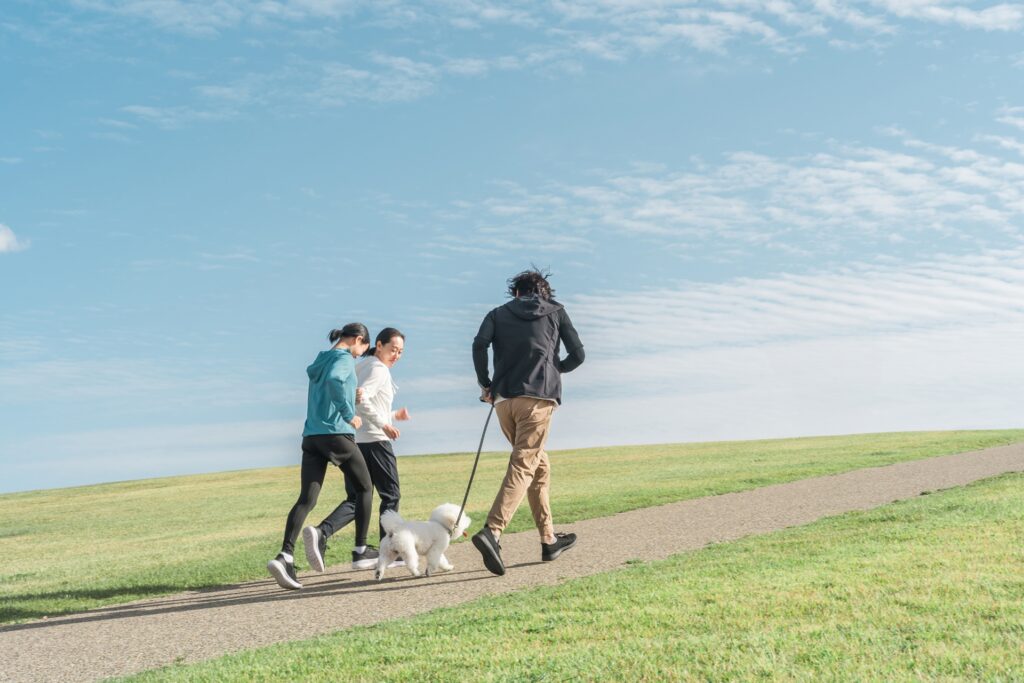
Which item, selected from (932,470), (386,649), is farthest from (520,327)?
(932,470)

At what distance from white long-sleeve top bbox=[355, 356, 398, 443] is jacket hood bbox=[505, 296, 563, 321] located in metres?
1.57

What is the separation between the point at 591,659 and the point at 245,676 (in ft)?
6.34

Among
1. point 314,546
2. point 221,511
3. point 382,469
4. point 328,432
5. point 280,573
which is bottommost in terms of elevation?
point 221,511

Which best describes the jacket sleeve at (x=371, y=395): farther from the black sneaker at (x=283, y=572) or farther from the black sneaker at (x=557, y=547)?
the black sneaker at (x=557, y=547)

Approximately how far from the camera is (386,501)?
9039 millimetres

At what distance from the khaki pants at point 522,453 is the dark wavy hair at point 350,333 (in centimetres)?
152

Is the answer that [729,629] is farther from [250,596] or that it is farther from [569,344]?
[250,596]

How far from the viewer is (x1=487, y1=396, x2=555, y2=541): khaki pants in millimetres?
8039

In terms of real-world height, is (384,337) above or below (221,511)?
above

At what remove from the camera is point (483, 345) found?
8234mm

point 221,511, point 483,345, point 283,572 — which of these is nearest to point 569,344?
point 483,345

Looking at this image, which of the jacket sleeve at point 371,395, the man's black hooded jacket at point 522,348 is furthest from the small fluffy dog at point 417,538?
the man's black hooded jacket at point 522,348

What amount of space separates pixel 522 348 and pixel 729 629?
3.63 meters

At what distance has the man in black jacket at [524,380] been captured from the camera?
26.6ft
